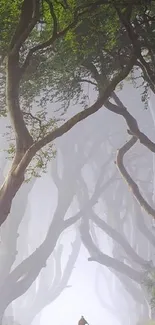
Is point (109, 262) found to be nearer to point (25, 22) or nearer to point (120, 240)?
point (120, 240)

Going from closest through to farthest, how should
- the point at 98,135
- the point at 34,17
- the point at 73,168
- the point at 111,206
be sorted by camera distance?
the point at 34,17 → the point at 73,168 → the point at 111,206 → the point at 98,135

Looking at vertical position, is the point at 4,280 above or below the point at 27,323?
above

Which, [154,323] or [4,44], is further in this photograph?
[154,323]

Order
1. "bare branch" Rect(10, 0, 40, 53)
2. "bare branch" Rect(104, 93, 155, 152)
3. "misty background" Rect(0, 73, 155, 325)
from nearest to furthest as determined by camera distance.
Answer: "bare branch" Rect(10, 0, 40, 53)
"bare branch" Rect(104, 93, 155, 152)
"misty background" Rect(0, 73, 155, 325)

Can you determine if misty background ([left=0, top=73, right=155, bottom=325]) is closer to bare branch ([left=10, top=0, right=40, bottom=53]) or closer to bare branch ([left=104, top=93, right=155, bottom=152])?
bare branch ([left=104, top=93, right=155, bottom=152])

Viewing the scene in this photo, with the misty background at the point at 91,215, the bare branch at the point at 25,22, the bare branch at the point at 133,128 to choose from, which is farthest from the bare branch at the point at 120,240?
the bare branch at the point at 25,22

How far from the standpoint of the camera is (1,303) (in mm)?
22609

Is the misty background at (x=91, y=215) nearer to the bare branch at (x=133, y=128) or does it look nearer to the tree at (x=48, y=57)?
the bare branch at (x=133, y=128)

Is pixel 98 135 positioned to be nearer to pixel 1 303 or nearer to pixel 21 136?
pixel 1 303

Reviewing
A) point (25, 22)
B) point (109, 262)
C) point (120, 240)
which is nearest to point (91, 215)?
point (120, 240)

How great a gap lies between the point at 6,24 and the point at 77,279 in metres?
71.9

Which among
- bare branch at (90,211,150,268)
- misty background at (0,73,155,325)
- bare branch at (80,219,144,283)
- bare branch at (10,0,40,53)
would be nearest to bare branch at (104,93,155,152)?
bare branch at (10,0,40,53)

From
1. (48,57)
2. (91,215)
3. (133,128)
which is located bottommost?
(91,215)

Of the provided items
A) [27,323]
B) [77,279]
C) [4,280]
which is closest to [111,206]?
[4,280]
